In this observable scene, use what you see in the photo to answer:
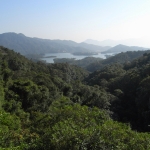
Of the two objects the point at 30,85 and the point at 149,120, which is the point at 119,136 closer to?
the point at 149,120

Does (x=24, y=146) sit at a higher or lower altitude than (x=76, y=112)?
lower

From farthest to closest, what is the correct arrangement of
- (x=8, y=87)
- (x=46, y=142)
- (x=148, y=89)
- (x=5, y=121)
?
(x=148, y=89) → (x=8, y=87) → (x=5, y=121) → (x=46, y=142)

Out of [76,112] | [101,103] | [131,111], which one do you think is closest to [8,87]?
[101,103]

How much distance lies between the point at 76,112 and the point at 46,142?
6.43 feet

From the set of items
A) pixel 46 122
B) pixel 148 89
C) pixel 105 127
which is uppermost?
pixel 105 127

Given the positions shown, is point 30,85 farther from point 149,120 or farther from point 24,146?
point 24,146

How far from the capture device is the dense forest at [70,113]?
541cm

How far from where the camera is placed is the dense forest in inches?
213

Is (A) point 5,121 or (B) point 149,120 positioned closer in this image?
(A) point 5,121

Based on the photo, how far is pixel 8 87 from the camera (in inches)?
907

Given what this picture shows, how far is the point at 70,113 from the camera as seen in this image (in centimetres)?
751

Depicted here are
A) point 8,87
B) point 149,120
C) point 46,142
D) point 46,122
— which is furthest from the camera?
point 8,87

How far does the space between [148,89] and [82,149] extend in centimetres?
2195

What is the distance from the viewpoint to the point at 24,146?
6.04 metres
